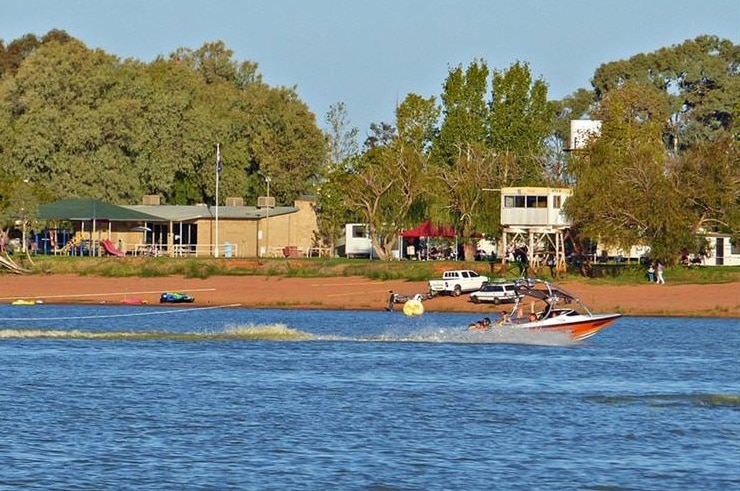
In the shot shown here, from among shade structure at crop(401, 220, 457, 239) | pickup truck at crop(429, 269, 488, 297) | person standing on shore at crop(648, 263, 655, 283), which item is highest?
shade structure at crop(401, 220, 457, 239)

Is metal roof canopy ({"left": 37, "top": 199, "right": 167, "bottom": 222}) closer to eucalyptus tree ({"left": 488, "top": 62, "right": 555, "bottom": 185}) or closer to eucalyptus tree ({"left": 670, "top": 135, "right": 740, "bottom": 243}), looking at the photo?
eucalyptus tree ({"left": 488, "top": 62, "right": 555, "bottom": 185})

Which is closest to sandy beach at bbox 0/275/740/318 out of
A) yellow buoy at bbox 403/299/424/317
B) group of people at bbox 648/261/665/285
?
group of people at bbox 648/261/665/285

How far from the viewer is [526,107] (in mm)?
128750

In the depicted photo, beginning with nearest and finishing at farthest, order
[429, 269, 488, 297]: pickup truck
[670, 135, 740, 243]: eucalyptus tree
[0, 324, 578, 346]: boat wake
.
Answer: [0, 324, 578, 346]: boat wake → [429, 269, 488, 297]: pickup truck → [670, 135, 740, 243]: eucalyptus tree

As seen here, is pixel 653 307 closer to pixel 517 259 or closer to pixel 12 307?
pixel 517 259

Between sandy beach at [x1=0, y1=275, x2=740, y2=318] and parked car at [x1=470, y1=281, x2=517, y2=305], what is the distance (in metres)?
0.45

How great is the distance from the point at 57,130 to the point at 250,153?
75.3ft

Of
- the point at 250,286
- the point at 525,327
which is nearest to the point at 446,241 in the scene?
the point at 250,286

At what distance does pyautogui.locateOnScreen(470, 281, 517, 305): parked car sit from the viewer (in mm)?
83250

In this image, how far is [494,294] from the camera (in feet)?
275

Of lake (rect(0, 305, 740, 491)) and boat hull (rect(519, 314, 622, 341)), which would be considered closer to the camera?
lake (rect(0, 305, 740, 491))

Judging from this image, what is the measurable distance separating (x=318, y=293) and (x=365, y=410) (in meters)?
49.7

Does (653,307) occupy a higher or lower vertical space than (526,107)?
lower

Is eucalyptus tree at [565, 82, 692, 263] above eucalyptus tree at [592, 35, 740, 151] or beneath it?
beneath
